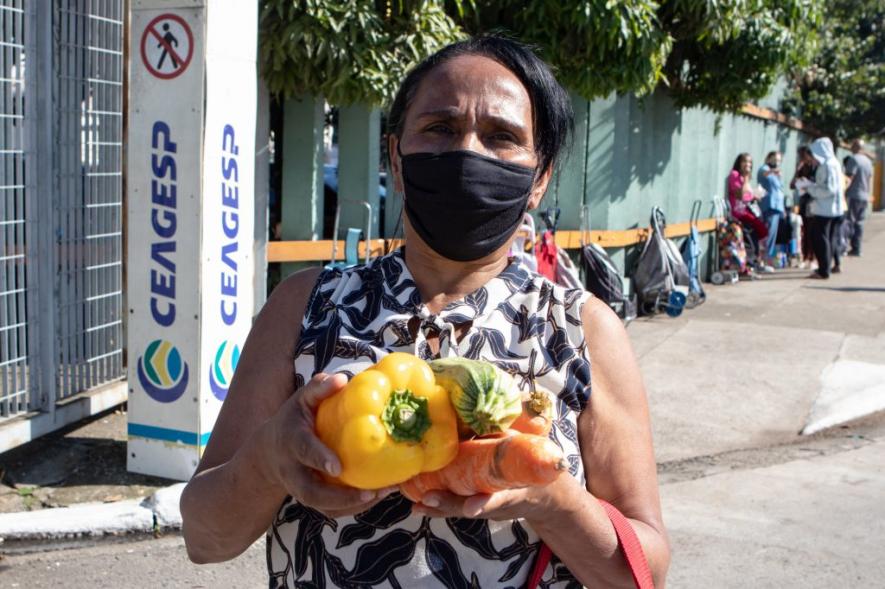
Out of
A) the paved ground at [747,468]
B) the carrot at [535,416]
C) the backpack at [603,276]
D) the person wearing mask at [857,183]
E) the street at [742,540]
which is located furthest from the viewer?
the person wearing mask at [857,183]

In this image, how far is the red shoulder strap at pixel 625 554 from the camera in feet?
5.81

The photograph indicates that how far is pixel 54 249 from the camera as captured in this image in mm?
5562

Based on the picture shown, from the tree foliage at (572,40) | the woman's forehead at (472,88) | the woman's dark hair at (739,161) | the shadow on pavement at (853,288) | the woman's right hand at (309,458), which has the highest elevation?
the tree foliage at (572,40)

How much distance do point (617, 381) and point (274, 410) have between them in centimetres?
66

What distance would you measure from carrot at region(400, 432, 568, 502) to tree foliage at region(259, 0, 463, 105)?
15.9 feet

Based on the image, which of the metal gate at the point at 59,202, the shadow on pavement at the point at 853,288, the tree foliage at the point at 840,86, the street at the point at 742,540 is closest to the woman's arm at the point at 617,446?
the street at the point at 742,540

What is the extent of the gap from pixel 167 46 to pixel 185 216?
0.88 m

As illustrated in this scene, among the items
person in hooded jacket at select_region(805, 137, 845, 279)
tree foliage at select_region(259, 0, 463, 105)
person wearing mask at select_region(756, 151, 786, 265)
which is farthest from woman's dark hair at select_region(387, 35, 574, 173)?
Answer: person wearing mask at select_region(756, 151, 786, 265)

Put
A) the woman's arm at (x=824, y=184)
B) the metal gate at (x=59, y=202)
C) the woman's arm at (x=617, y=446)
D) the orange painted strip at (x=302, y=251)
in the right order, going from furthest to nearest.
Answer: the woman's arm at (x=824, y=184)
the orange painted strip at (x=302, y=251)
the metal gate at (x=59, y=202)
the woman's arm at (x=617, y=446)

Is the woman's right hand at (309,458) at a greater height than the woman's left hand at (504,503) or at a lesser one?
greater

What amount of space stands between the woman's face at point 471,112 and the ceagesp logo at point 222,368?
349cm

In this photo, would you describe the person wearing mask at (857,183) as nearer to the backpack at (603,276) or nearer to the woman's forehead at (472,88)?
the backpack at (603,276)

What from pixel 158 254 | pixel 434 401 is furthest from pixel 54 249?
pixel 434 401

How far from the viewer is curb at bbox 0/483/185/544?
465cm
